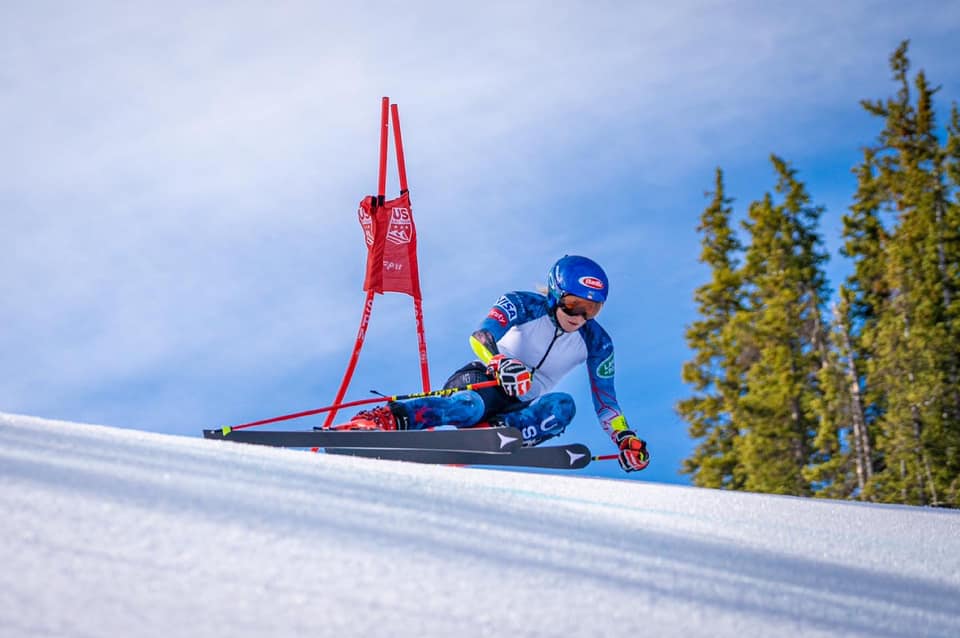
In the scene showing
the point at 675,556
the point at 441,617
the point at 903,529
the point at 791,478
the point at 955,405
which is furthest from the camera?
the point at 791,478

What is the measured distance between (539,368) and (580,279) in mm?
735

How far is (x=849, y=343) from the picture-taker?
29.1m

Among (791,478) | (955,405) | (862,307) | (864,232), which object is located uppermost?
(864,232)

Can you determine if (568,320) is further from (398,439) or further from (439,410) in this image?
(398,439)

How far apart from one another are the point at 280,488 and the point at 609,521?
91 centimetres

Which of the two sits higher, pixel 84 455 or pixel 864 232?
pixel 864 232

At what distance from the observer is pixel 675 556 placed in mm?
→ 2387

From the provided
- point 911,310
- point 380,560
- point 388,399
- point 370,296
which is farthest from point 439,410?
point 911,310

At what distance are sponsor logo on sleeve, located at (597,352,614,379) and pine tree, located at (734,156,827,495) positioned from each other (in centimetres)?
2429

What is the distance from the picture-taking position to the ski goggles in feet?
21.7

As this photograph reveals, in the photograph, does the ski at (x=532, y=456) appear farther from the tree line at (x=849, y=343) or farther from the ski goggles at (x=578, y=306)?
the tree line at (x=849, y=343)

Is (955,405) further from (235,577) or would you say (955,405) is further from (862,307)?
(235,577)

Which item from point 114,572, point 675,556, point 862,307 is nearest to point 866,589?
point 675,556

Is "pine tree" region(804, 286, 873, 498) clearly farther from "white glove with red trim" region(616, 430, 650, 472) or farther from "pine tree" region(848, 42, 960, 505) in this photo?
"white glove with red trim" region(616, 430, 650, 472)
